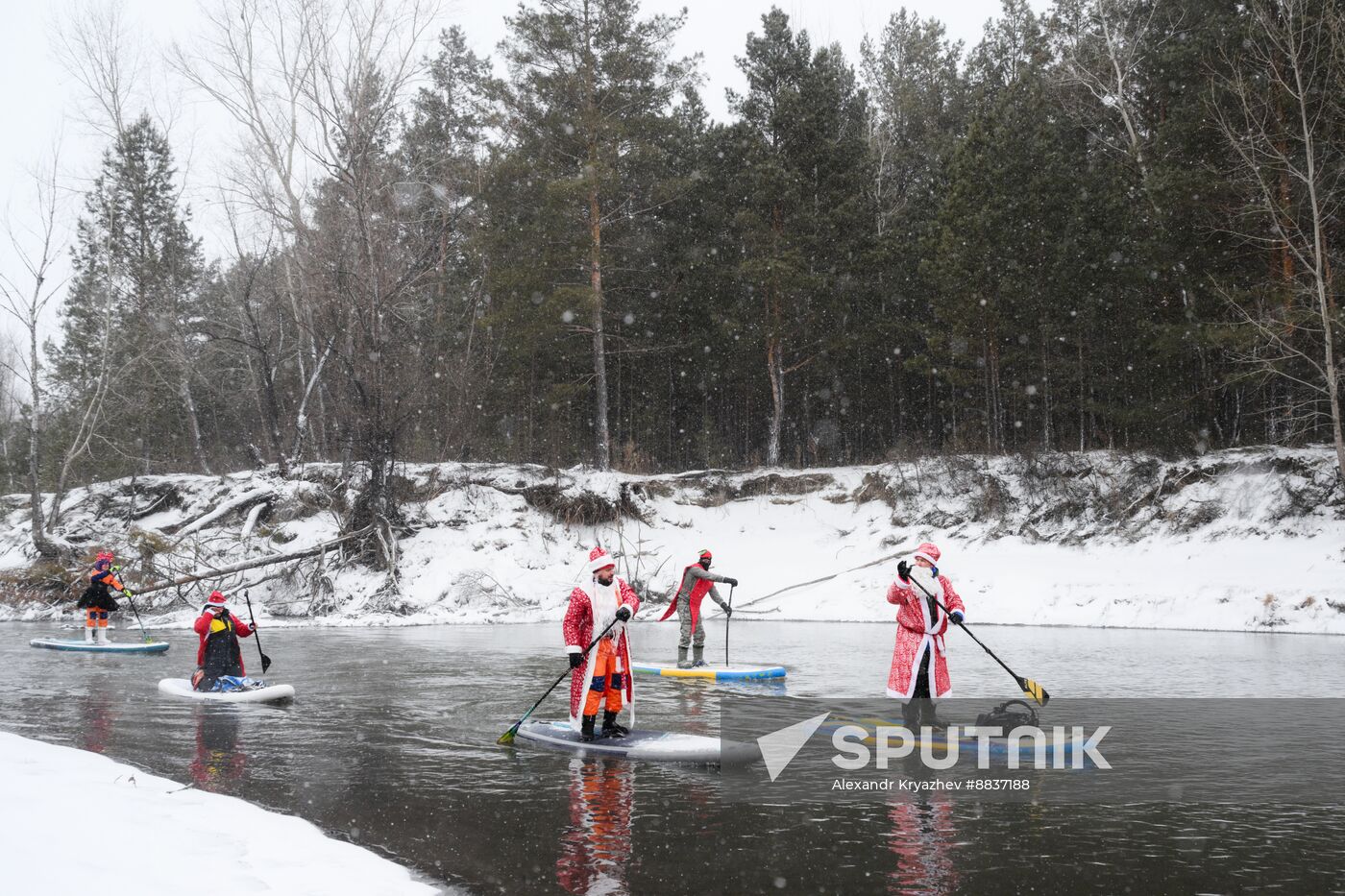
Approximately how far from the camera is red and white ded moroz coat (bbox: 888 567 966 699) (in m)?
10.0

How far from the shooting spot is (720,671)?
14.4m

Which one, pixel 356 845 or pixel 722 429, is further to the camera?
pixel 722 429

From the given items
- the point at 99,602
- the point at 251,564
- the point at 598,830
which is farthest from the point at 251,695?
the point at 251,564

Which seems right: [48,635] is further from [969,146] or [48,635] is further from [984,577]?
[969,146]

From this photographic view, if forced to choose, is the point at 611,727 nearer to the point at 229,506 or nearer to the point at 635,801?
the point at 635,801

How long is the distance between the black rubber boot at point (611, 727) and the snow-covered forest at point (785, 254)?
17.9 meters

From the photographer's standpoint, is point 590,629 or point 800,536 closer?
point 590,629

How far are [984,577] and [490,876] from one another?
21834mm

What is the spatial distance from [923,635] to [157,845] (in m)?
6.80

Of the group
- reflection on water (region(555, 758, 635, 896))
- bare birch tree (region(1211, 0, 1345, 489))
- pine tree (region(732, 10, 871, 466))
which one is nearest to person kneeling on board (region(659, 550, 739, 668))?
reflection on water (region(555, 758, 635, 896))

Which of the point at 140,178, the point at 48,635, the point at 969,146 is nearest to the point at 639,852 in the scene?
the point at 48,635

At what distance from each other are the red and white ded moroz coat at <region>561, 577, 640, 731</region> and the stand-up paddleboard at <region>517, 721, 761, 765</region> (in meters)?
0.25

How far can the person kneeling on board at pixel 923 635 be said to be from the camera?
394 inches

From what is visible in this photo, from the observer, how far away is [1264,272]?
80.0 ft
